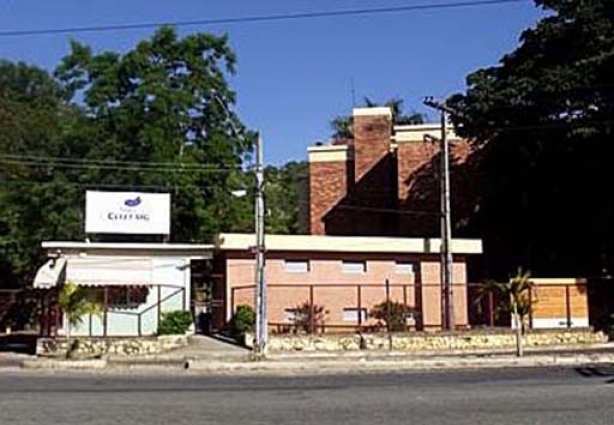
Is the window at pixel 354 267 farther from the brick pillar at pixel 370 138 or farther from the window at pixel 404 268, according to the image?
the brick pillar at pixel 370 138

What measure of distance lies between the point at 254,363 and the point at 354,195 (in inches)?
1295

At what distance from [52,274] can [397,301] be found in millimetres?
13559

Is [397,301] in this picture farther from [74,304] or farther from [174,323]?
[74,304]

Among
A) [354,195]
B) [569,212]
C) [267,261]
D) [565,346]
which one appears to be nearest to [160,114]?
[354,195]

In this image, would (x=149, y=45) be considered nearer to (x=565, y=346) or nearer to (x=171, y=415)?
(x=565, y=346)

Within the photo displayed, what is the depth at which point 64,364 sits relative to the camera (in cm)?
3111

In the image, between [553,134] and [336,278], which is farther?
[553,134]

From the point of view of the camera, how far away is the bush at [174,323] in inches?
1524

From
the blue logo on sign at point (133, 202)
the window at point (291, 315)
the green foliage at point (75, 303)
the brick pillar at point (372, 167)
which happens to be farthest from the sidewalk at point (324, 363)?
the brick pillar at point (372, 167)

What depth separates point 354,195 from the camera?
6316 centimetres

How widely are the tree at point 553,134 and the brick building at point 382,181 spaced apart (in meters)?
4.90

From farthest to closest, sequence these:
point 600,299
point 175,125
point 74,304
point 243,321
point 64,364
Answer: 1. point 175,125
2. point 600,299
3. point 243,321
4. point 74,304
5. point 64,364

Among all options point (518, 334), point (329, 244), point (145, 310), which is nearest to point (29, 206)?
point (145, 310)

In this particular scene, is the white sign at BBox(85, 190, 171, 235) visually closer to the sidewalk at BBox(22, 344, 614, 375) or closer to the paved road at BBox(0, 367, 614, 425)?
the sidewalk at BBox(22, 344, 614, 375)
